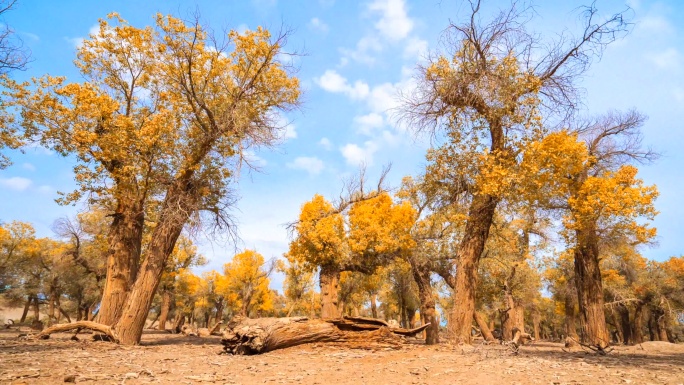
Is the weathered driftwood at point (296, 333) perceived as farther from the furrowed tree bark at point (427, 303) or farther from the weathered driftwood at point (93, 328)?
Answer: the furrowed tree bark at point (427, 303)

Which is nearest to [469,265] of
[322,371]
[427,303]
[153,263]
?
[322,371]

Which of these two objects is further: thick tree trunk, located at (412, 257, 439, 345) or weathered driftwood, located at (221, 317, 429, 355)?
thick tree trunk, located at (412, 257, 439, 345)

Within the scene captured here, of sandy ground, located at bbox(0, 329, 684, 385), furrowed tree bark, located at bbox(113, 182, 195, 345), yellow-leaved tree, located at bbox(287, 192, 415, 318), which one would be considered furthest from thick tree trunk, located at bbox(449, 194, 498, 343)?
furrowed tree bark, located at bbox(113, 182, 195, 345)

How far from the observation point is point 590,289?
1322 centimetres

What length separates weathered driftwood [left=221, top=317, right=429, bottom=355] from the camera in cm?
922

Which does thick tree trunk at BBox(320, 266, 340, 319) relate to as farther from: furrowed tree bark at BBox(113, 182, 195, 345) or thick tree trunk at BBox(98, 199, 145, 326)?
thick tree trunk at BBox(98, 199, 145, 326)

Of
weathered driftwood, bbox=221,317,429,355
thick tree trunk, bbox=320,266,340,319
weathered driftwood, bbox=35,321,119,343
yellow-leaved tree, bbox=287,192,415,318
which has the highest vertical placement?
yellow-leaved tree, bbox=287,192,415,318

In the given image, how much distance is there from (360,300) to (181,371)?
35.6m

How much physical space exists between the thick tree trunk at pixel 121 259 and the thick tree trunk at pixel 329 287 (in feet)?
28.5

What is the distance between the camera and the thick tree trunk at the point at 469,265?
10258 mm

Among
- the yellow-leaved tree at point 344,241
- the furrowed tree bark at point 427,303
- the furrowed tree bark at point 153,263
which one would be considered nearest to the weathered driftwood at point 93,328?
the furrowed tree bark at point 153,263

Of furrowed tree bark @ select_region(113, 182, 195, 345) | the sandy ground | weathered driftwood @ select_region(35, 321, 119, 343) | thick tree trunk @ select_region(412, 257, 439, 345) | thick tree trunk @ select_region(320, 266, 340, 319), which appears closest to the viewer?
the sandy ground

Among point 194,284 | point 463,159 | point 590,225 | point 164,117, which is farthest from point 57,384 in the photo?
point 194,284

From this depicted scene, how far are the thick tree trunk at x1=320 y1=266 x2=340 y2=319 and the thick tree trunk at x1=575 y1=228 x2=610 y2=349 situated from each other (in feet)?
34.8
